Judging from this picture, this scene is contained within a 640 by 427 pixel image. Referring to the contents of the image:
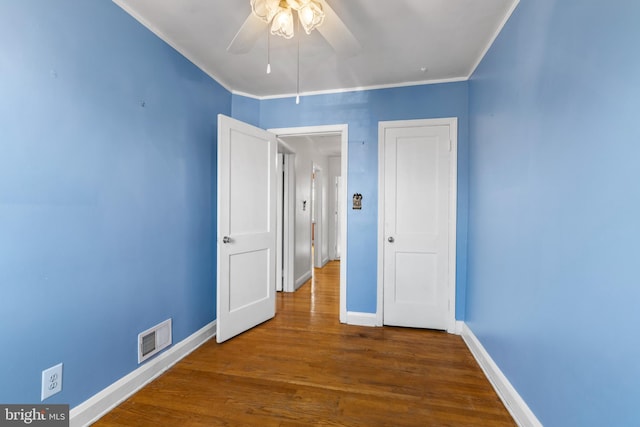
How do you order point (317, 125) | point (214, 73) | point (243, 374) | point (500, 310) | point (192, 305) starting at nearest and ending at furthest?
1. point (500, 310)
2. point (243, 374)
3. point (192, 305)
4. point (214, 73)
5. point (317, 125)

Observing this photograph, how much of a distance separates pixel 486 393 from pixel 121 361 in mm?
2399

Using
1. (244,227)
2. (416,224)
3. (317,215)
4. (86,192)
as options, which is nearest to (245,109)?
(244,227)

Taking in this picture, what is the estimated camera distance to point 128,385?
1839mm

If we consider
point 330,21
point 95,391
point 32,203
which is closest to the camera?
point 32,203

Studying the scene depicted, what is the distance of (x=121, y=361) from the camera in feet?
5.93

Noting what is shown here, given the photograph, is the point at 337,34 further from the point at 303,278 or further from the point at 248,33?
the point at 303,278

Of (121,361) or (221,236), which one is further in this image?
(221,236)

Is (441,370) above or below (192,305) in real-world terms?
below

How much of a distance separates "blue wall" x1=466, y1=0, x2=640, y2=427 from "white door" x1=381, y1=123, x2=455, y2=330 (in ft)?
2.61

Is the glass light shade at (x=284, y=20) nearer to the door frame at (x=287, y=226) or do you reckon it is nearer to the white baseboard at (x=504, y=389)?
the white baseboard at (x=504, y=389)

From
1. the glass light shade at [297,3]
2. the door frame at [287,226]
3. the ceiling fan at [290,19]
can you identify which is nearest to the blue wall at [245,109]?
the door frame at [287,226]

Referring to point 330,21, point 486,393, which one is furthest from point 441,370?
point 330,21

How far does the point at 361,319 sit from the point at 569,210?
221 centimetres

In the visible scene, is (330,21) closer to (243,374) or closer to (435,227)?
(435,227)
